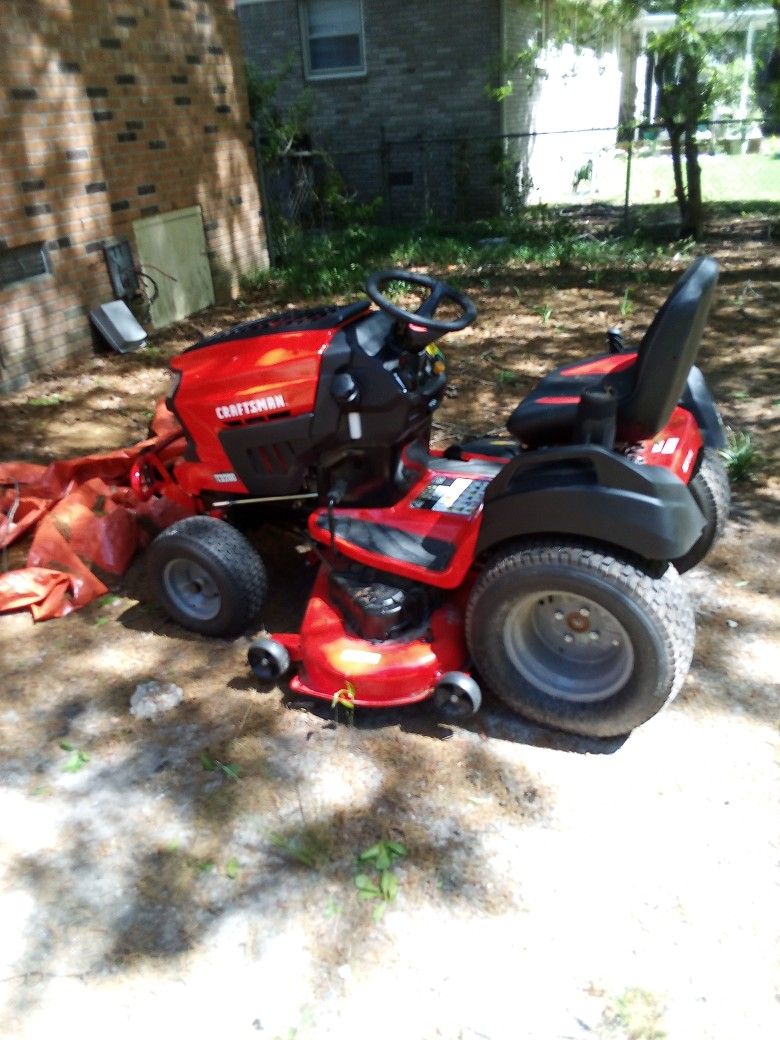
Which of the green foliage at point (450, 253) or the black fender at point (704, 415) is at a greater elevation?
the black fender at point (704, 415)

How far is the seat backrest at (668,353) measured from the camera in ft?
7.74

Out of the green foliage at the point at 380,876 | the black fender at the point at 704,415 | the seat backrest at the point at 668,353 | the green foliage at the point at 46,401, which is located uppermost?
the seat backrest at the point at 668,353

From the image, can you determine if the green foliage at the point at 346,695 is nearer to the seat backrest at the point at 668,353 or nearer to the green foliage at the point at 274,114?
the seat backrest at the point at 668,353

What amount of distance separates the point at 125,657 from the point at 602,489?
2.04 metres

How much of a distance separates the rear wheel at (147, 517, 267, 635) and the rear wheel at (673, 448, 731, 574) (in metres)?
1.69

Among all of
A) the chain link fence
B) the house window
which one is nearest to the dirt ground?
the chain link fence

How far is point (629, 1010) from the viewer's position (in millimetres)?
2008

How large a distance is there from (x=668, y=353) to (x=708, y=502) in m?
1.15

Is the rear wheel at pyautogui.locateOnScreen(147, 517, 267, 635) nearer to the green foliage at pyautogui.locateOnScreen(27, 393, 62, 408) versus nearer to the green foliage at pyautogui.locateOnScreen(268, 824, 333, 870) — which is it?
the green foliage at pyautogui.locateOnScreen(268, 824, 333, 870)

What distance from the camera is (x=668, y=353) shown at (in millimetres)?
2406

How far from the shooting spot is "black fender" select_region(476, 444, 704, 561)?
2.45 m

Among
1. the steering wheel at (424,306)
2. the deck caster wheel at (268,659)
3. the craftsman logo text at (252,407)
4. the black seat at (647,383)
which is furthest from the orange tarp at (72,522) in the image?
the black seat at (647,383)

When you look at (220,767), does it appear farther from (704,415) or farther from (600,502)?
(704,415)

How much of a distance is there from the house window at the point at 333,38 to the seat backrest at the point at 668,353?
13034 mm
